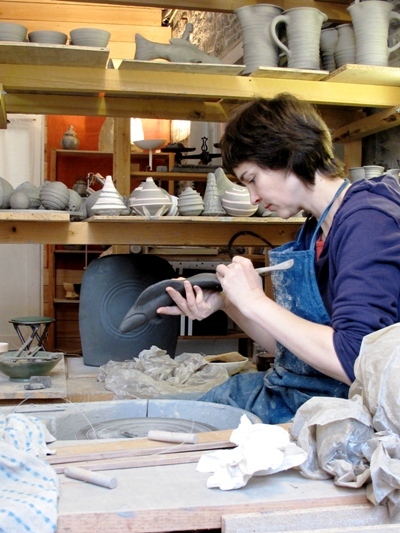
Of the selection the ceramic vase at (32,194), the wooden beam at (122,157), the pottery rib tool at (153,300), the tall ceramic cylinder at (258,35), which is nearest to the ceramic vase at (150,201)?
the ceramic vase at (32,194)

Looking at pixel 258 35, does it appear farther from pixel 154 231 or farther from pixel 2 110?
pixel 2 110

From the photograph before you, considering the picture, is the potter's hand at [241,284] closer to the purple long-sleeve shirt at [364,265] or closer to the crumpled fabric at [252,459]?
the purple long-sleeve shirt at [364,265]

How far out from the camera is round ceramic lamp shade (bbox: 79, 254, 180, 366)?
284 cm

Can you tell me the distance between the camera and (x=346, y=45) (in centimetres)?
296

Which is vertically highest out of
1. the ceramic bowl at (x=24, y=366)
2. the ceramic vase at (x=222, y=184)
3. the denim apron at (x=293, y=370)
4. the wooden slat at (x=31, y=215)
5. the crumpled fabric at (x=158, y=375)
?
the ceramic vase at (x=222, y=184)

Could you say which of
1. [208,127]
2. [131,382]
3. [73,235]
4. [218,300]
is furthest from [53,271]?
[218,300]

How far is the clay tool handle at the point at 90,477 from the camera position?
1.03 m

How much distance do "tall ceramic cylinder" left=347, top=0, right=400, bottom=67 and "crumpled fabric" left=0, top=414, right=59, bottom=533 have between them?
2162 mm

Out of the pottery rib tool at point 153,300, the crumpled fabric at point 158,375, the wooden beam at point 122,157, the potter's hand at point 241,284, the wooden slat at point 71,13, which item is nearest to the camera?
the potter's hand at point 241,284

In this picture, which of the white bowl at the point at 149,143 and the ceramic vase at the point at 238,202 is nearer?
the ceramic vase at the point at 238,202

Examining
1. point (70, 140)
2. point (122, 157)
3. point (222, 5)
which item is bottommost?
point (122, 157)

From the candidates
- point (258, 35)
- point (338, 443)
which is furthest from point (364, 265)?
point (258, 35)

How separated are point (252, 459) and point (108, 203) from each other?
1.79 meters

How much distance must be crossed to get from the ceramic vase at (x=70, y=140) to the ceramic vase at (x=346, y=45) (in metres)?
3.88
